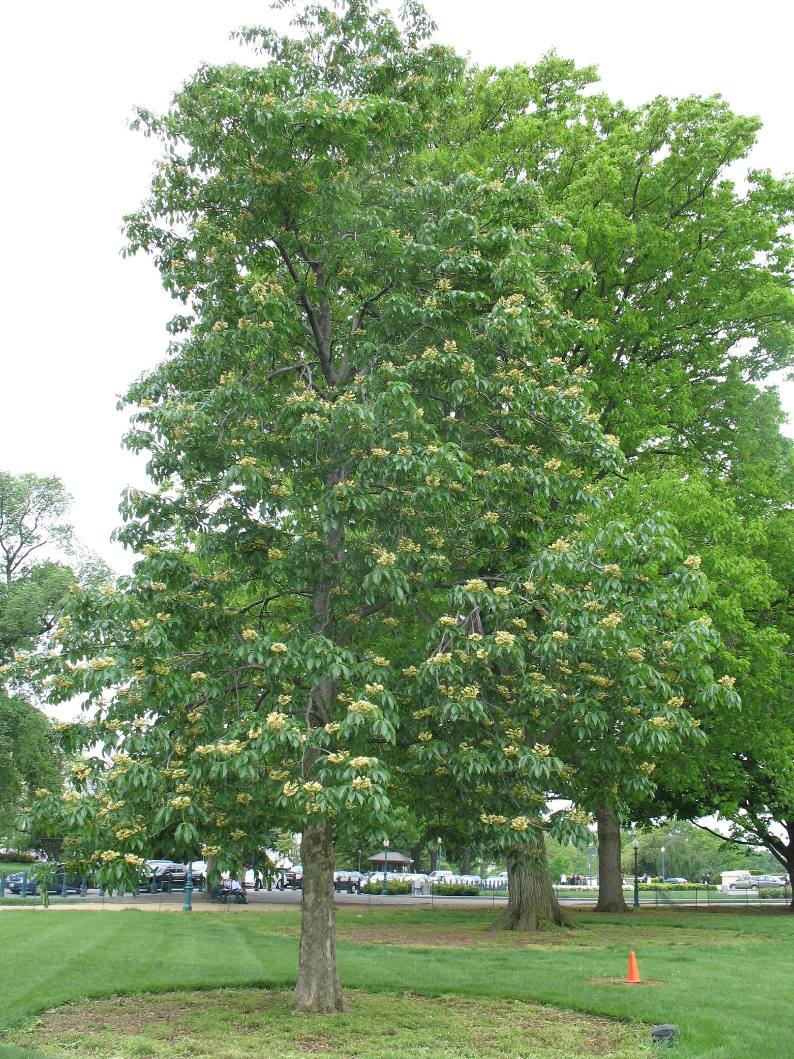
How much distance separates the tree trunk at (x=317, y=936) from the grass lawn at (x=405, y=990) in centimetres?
30

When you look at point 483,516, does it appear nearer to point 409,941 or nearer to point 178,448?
point 178,448

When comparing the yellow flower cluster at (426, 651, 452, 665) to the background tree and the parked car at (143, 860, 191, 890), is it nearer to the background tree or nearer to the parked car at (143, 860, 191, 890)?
the background tree

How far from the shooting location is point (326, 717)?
934cm

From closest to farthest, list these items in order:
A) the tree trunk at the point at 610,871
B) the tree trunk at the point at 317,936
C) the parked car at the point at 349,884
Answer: the tree trunk at the point at 317,936
the tree trunk at the point at 610,871
the parked car at the point at 349,884

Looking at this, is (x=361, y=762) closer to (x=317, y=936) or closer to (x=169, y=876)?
(x=317, y=936)

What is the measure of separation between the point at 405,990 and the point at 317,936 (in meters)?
2.77

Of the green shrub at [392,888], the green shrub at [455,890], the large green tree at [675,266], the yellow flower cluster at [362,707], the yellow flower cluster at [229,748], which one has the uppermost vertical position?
the large green tree at [675,266]

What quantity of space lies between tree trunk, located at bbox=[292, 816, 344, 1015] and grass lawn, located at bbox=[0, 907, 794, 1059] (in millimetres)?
300

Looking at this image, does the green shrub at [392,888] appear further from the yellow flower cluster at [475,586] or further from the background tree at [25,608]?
the yellow flower cluster at [475,586]

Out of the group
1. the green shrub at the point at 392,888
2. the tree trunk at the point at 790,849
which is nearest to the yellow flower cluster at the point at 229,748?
the tree trunk at the point at 790,849

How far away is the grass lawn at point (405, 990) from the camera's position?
855 centimetres

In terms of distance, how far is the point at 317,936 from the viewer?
31.9 ft

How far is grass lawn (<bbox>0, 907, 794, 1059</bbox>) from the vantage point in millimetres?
8555

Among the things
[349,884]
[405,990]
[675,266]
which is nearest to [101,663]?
[405,990]
